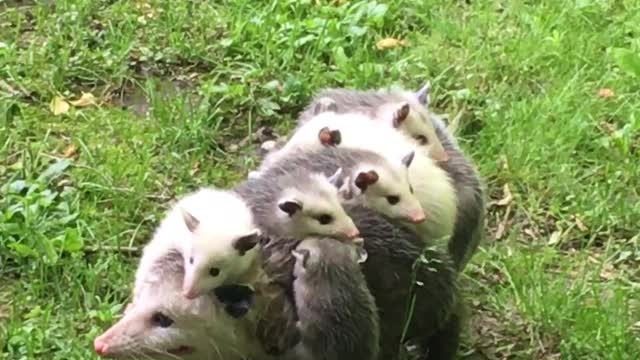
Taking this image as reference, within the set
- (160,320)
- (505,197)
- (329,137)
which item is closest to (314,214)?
(329,137)

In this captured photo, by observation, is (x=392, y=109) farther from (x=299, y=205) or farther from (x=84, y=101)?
(x=84, y=101)

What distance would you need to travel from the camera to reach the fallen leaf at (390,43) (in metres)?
5.21

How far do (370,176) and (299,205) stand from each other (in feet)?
0.75

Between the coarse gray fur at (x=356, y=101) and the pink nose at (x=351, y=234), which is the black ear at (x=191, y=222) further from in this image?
the coarse gray fur at (x=356, y=101)

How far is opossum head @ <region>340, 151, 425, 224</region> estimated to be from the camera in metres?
3.40

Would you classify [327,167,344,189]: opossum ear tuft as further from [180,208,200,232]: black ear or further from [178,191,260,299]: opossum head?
[180,208,200,232]: black ear

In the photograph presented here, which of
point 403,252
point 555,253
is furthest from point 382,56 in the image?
point 403,252

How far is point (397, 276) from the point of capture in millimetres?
3361

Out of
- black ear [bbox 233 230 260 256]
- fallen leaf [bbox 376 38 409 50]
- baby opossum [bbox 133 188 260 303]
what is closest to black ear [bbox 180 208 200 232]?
baby opossum [bbox 133 188 260 303]

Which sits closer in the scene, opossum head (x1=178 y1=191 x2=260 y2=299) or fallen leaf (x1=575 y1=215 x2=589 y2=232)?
opossum head (x1=178 y1=191 x2=260 y2=299)

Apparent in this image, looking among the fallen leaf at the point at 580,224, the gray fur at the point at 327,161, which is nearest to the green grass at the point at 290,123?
the fallen leaf at the point at 580,224

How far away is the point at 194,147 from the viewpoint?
15.1ft

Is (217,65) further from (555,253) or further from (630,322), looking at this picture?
(630,322)

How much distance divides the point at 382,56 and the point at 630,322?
67.6 inches
